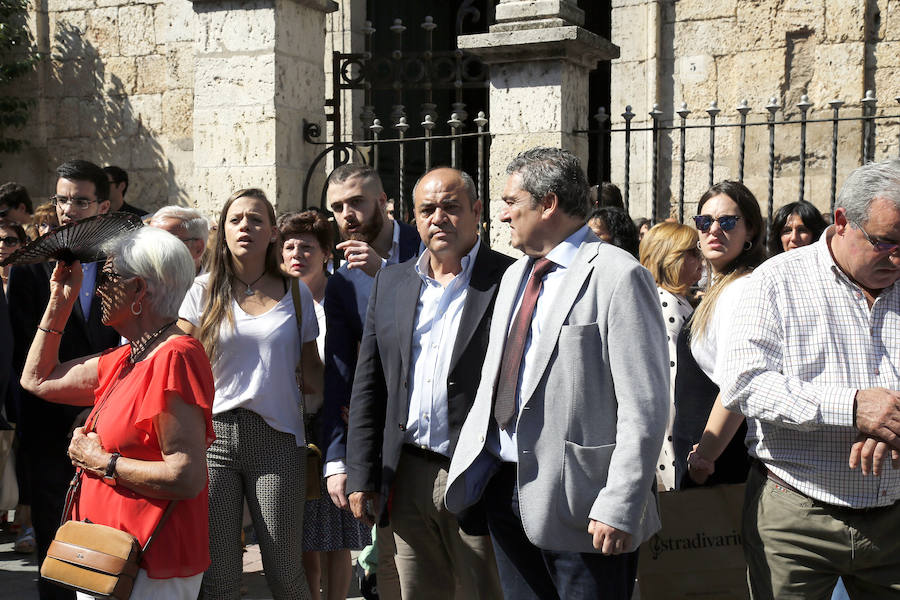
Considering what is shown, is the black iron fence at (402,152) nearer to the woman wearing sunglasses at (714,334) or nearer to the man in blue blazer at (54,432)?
the woman wearing sunglasses at (714,334)

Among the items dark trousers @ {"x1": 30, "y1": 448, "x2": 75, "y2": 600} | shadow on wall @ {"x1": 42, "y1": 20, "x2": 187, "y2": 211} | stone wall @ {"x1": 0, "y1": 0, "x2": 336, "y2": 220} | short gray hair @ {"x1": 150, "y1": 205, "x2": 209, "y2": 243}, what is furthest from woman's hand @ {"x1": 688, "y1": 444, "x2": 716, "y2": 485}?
shadow on wall @ {"x1": 42, "y1": 20, "x2": 187, "y2": 211}

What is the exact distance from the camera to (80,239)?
10.9 feet

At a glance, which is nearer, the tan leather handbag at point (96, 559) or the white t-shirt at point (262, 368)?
the tan leather handbag at point (96, 559)

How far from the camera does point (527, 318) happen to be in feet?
10.1

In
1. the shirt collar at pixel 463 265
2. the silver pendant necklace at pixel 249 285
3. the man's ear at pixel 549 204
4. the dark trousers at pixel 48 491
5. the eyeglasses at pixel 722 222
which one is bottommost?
the dark trousers at pixel 48 491

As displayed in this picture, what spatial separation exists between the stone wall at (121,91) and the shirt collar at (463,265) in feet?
20.3

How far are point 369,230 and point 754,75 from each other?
18.7 ft

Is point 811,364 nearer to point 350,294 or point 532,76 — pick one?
point 350,294

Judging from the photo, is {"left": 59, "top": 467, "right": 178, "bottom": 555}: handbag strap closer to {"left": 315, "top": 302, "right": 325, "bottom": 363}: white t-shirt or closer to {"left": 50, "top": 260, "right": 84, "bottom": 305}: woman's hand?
{"left": 50, "top": 260, "right": 84, "bottom": 305}: woman's hand

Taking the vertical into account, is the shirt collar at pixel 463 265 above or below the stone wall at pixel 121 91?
below

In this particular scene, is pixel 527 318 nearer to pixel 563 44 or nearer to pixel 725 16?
pixel 563 44

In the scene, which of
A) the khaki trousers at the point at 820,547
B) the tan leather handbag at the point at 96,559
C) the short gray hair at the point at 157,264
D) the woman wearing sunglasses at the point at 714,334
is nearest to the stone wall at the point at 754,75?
the woman wearing sunglasses at the point at 714,334

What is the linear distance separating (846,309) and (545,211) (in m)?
0.91

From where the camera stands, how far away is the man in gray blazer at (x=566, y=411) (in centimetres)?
285
